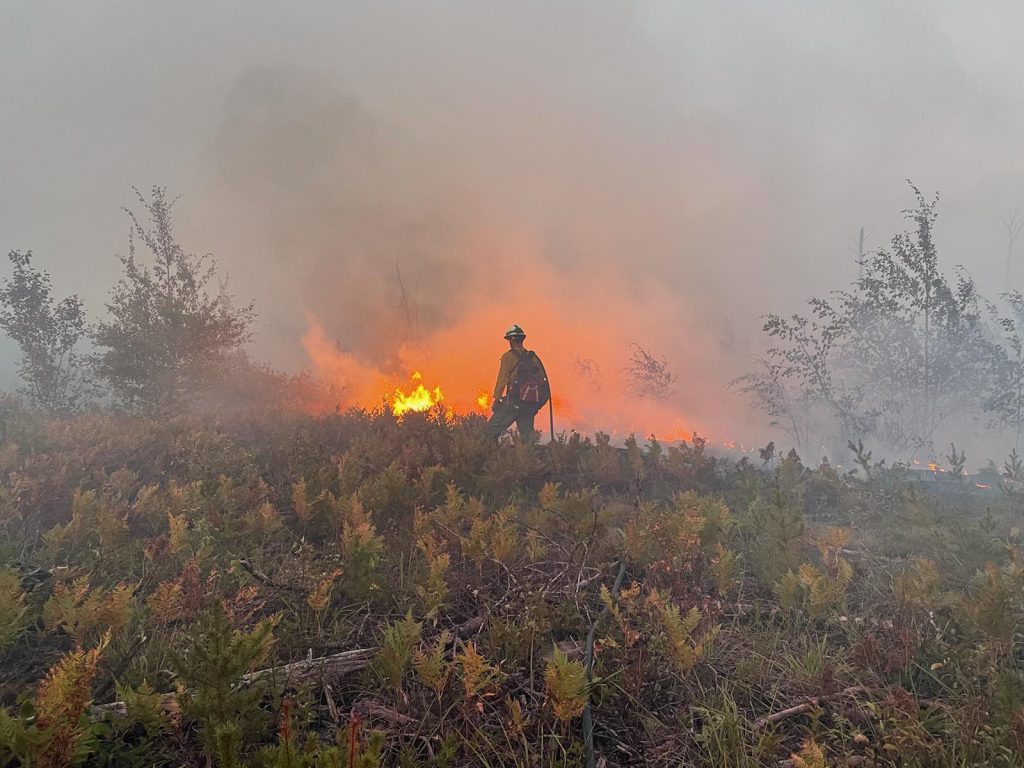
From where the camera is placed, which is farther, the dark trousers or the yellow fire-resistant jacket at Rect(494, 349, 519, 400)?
the yellow fire-resistant jacket at Rect(494, 349, 519, 400)

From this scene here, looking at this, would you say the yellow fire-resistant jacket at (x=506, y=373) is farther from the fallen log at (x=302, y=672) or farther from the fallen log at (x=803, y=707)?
the fallen log at (x=803, y=707)

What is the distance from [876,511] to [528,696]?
6.42 metres

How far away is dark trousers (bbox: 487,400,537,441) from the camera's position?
10617 mm

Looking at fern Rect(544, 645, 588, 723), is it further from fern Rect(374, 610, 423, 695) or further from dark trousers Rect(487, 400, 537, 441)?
dark trousers Rect(487, 400, 537, 441)

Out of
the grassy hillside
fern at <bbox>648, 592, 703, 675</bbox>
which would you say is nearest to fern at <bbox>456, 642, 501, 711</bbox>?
the grassy hillside

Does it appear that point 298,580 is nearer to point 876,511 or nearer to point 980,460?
point 876,511

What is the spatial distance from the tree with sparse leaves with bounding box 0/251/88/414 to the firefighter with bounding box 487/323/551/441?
35.2 ft

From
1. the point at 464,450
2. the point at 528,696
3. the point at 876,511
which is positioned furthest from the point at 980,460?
the point at 528,696

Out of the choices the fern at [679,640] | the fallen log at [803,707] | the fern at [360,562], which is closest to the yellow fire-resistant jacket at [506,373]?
the fern at [360,562]

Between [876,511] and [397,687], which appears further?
[876,511]

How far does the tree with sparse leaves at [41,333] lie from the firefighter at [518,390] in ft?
35.2

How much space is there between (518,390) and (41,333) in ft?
41.7

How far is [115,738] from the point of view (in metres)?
2.22

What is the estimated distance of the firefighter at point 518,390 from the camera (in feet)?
35.2
